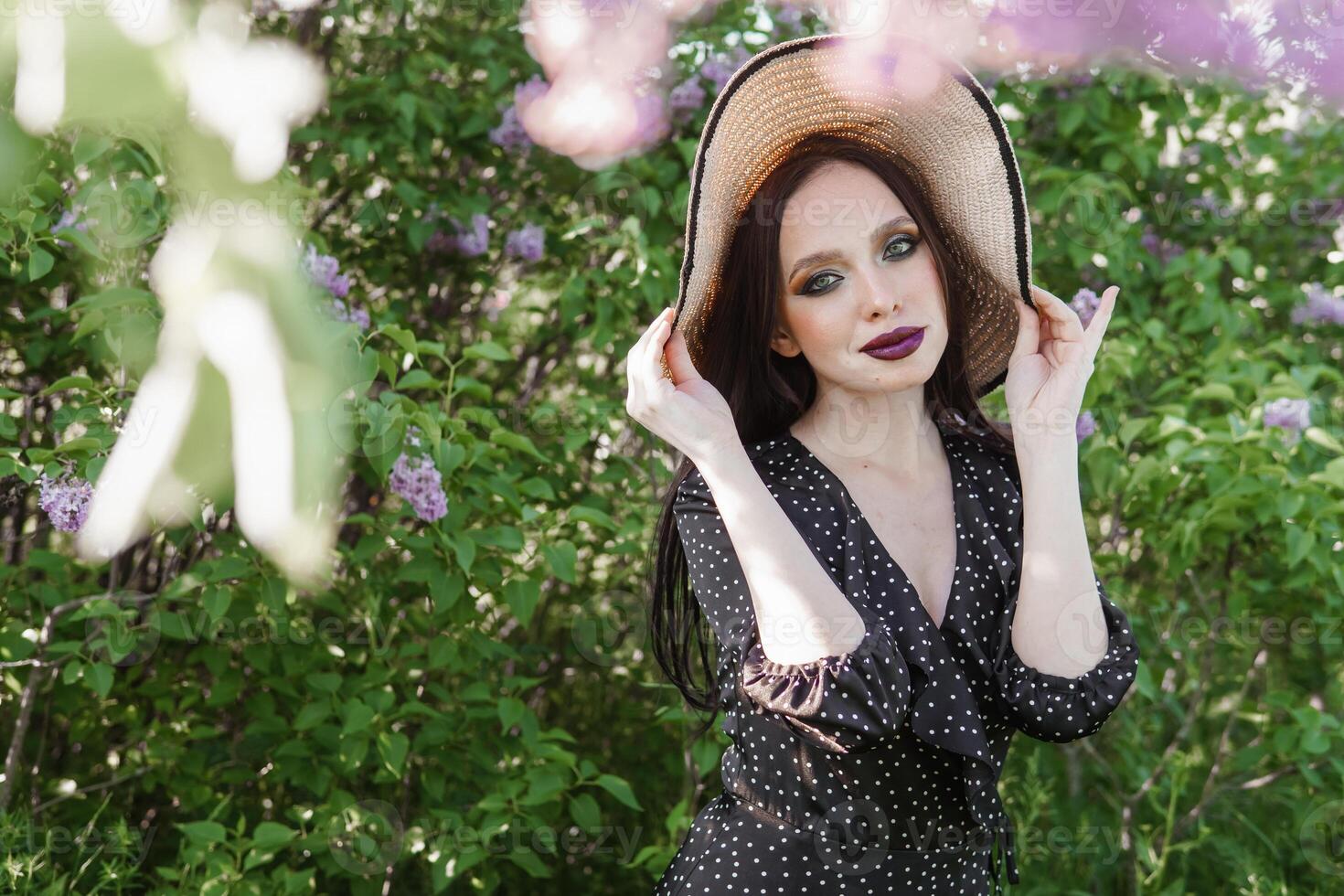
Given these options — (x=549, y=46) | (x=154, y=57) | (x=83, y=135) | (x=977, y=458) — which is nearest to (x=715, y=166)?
(x=977, y=458)

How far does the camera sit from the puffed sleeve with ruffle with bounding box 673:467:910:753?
125cm

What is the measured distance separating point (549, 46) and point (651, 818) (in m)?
1.77

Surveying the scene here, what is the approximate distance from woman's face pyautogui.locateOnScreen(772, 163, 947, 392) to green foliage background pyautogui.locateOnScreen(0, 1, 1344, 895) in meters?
0.76

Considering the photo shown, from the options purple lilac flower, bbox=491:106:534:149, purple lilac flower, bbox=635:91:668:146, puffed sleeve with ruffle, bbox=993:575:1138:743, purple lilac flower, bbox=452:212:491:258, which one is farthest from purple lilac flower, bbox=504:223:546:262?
puffed sleeve with ruffle, bbox=993:575:1138:743

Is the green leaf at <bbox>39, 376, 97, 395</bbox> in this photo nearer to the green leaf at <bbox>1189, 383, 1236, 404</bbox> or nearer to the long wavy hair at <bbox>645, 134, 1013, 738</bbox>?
the long wavy hair at <bbox>645, 134, 1013, 738</bbox>

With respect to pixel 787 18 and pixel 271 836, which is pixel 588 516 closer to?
pixel 271 836

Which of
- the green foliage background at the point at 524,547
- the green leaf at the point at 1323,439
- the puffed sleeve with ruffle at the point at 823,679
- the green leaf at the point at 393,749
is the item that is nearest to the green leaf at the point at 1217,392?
the green foliage background at the point at 524,547

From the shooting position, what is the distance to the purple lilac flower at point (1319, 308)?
3.05 meters

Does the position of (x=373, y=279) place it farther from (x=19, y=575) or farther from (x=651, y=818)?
(x=651, y=818)

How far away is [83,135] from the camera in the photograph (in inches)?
68.7

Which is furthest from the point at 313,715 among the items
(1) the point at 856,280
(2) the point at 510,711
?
(1) the point at 856,280

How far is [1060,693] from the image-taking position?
4.47ft

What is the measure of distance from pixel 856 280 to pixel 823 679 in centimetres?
47

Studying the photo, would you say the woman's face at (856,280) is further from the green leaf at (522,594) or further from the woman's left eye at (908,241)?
the green leaf at (522,594)
